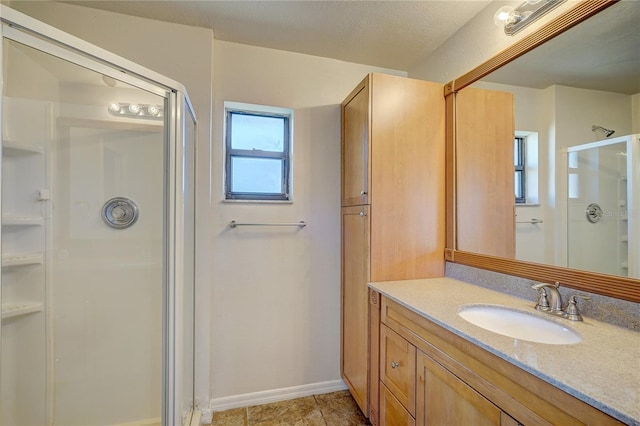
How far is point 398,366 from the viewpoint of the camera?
1274 millimetres

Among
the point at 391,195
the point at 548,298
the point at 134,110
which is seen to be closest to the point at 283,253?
the point at 391,195

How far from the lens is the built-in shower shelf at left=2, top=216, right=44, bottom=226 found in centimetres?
109

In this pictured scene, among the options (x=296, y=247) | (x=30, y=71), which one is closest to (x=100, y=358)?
(x=296, y=247)

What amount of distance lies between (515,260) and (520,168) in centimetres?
45

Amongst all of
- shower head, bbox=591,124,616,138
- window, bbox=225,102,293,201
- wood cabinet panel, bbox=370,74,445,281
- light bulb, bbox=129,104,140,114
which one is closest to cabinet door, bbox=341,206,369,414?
wood cabinet panel, bbox=370,74,445,281

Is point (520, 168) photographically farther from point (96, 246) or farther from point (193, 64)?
point (96, 246)

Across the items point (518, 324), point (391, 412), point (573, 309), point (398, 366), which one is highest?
point (573, 309)

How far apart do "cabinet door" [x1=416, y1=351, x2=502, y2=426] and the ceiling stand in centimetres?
180

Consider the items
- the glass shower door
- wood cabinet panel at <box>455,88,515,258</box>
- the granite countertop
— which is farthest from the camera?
wood cabinet panel at <box>455,88,515,258</box>

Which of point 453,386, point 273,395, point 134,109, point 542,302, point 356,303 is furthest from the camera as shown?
point 273,395

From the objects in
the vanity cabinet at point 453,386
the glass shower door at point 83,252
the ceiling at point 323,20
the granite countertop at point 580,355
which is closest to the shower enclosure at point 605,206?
the granite countertop at point 580,355

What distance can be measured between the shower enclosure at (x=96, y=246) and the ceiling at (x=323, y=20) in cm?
60

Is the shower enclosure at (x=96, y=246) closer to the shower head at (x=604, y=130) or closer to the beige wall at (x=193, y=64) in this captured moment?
the beige wall at (x=193, y=64)

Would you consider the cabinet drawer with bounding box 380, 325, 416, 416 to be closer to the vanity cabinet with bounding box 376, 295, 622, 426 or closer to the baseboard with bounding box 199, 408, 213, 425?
the vanity cabinet with bounding box 376, 295, 622, 426
